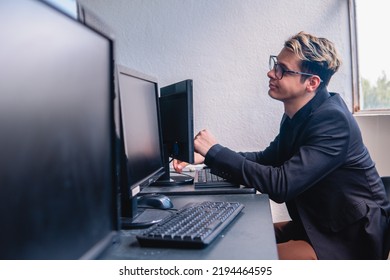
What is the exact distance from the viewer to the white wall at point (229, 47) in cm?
195

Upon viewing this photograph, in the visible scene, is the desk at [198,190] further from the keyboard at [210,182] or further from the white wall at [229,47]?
the white wall at [229,47]

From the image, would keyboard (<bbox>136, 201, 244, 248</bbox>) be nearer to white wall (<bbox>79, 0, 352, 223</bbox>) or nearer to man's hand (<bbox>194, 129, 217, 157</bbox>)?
man's hand (<bbox>194, 129, 217, 157</bbox>)

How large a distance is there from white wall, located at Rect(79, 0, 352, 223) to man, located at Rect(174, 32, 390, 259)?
0.61 m

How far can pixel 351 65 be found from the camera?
194cm

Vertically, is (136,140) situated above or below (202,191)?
above

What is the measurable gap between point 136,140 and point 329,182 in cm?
69

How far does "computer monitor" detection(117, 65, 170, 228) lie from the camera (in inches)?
32.0

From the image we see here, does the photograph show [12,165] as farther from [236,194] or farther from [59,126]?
[236,194]

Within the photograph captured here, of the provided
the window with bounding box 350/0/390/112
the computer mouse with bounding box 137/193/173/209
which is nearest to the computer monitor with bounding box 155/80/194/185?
the computer mouse with bounding box 137/193/173/209

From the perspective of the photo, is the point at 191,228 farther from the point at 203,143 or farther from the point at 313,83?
the point at 313,83

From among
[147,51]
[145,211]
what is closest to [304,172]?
[145,211]

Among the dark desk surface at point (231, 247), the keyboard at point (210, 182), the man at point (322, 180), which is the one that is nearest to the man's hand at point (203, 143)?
the man at point (322, 180)

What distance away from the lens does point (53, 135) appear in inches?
16.5

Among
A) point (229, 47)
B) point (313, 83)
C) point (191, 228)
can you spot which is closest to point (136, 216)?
point (191, 228)
